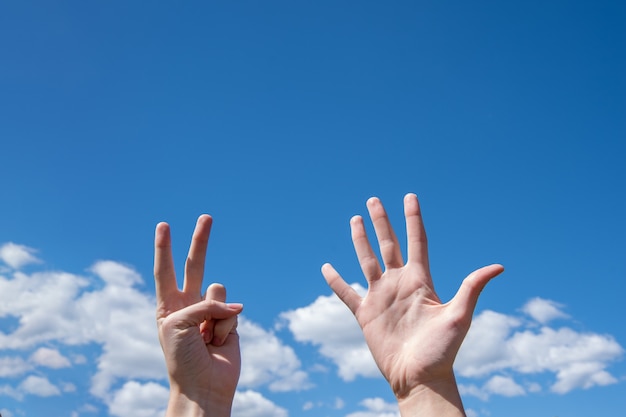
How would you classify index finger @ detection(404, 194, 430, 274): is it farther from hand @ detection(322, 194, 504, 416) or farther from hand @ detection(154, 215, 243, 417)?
hand @ detection(154, 215, 243, 417)

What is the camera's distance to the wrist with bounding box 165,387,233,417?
6.36 metres

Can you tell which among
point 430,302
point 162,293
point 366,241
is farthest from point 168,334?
point 430,302

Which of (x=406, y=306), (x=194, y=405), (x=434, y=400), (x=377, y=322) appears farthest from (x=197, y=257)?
(x=434, y=400)

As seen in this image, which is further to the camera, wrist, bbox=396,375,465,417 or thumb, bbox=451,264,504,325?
thumb, bbox=451,264,504,325

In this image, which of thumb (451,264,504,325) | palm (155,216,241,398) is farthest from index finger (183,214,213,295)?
thumb (451,264,504,325)

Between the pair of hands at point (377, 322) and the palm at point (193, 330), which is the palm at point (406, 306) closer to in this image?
the pair of hands at point (377, 322)

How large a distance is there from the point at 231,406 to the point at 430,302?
233cm

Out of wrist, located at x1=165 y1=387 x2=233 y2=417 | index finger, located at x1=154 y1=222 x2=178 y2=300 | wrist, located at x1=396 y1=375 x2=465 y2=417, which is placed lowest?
wrist, located at x1=396 y1=375 x2=465 y2=417

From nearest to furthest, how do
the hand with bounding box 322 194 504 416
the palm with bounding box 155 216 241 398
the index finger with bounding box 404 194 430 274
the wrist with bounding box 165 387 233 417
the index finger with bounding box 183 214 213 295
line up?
the hand with bounding box 322 194 504 416, the index finger with bounding box 404 194 430 274, the wrist with bounding box 165 387 233 417, the palm with bounding box 155 216 241 398, the index finger with bounding box 183 214 213 295

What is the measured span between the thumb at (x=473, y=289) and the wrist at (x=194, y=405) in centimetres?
257

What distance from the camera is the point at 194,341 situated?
6.48 meters

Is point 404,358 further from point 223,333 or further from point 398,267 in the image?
point 223,333

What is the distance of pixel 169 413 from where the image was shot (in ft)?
21.1

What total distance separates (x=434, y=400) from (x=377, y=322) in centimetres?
93
